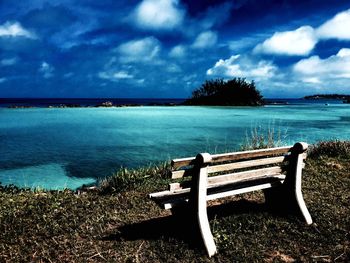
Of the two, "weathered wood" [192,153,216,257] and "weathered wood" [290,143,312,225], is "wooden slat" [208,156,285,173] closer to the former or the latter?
"weathered wood" [192,153,216,257]

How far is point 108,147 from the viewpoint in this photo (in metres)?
16.0

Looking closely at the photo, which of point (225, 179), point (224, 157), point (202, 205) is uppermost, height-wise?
point (224, 157)

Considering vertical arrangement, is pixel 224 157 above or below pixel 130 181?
above

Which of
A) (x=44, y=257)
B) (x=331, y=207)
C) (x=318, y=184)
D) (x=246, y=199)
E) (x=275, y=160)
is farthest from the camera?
(x=318, y=184)

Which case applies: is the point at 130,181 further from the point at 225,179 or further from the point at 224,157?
the point at 224,157

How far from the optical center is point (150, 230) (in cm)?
495

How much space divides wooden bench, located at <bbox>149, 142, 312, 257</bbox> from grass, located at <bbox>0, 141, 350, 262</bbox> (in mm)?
283

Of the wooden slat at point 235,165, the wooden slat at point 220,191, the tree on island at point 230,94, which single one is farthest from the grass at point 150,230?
the tree on island at point 230,94

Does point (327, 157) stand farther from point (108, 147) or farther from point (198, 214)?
point (108, 147)

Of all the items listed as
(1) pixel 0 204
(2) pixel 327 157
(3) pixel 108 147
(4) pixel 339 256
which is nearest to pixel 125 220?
(1) pixel 0 204

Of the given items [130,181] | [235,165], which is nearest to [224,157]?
[235,165]

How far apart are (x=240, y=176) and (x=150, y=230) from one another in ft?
5.10

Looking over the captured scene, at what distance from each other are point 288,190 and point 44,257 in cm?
353

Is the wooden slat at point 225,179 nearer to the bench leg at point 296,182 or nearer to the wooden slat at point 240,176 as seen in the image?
the wooden slat at point 240,176
